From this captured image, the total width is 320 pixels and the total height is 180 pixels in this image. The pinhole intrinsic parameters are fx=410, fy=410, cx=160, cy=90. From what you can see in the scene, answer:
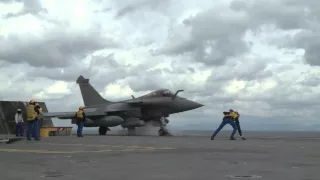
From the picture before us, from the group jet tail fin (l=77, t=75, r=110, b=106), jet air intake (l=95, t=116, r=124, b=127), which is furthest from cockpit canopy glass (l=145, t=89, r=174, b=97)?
jet tail fin (l=77, t=75, r=110, b=106)

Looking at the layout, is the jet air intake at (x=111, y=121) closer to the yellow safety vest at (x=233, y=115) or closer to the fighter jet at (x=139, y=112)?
the fighter jet at (x=139, y=112)

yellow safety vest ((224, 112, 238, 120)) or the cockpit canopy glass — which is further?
the cockpit canopy glass

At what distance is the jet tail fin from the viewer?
4238 cm

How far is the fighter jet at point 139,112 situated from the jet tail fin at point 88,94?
2535mm

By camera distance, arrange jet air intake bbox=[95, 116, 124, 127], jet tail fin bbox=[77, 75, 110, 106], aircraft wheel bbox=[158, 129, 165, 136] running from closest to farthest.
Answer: aircraft wheel bbox=[158, 129, 165, 136] → jet air intake bbox=[95, 116, 124, 127] → jet tail fin bbox=[77, 75, 110, 106]

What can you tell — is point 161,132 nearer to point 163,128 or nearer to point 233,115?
point 163,128

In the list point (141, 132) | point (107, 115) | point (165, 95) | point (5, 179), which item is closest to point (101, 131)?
point (107, 115)

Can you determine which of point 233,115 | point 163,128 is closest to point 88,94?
point 163,128

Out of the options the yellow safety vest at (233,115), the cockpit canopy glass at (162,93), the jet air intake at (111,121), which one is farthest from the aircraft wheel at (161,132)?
the yellow safety vest at (233,115)

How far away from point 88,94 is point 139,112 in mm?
8808

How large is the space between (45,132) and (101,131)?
10360 mm

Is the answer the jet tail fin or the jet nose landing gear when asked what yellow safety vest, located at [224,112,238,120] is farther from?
the jet tail fin

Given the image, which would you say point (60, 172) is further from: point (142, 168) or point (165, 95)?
point (165, 95)

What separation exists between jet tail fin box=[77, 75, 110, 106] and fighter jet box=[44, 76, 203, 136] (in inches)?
99.8
